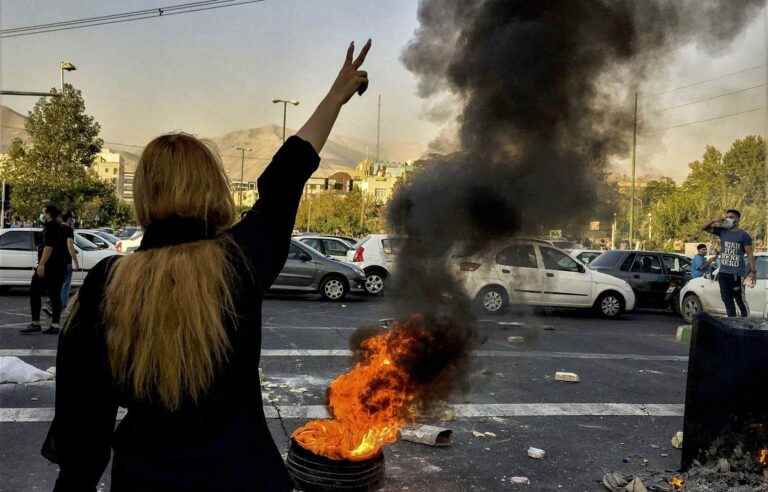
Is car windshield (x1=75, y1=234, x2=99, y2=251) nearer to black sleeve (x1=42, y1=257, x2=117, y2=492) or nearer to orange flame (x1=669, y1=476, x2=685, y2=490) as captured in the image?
orange flame (x1=669, y1=476, x2=685, y2=490)

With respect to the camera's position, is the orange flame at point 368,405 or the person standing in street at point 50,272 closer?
the orange flame at point 368,405

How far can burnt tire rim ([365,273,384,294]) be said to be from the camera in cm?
1548

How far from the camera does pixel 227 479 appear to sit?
5.05 ft

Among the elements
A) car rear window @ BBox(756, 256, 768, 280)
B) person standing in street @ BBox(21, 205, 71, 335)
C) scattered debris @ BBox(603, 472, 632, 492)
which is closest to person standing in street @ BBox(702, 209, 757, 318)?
car rear window @ BBox(756, 256, 768, 280)

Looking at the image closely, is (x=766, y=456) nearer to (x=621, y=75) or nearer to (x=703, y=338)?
(x=703, y=338)

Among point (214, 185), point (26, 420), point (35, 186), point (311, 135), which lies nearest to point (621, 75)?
point (311, 135)

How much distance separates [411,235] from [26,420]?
380 centimetres

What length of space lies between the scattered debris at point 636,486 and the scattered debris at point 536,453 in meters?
0.75

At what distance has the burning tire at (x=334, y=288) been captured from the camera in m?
14.6

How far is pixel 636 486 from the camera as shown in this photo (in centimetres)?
425

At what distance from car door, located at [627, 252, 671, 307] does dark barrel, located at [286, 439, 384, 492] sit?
1306cm

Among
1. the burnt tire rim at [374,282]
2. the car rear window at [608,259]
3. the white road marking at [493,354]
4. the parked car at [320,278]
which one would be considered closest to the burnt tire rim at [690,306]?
the car rear window at [608,259]

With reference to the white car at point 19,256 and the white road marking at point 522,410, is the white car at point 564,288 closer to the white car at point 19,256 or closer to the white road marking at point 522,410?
the white road marking at point 522,410

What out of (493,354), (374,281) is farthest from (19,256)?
(493,354)
